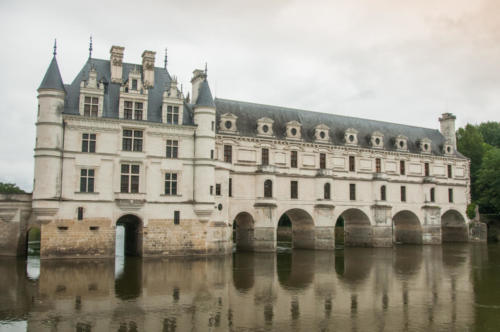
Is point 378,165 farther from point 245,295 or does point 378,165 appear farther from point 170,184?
point 245,295

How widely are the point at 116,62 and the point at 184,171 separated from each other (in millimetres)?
9955

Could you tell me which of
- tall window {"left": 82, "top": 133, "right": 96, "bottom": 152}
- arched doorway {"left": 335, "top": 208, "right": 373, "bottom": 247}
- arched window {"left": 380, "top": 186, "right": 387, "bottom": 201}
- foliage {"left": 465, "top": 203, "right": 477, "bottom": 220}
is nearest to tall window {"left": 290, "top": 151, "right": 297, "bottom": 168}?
arched doorway {"left": 335, "top": 208, "right": 373, "bottom": 247}

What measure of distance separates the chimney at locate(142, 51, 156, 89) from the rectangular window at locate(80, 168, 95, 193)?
8553 mm

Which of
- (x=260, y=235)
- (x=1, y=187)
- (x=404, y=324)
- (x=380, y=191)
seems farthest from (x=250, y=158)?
(x=1, y=187)

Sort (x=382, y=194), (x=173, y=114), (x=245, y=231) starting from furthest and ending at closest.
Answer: (x=382, y=194), (x=245, y=231), (x=173, y=114)

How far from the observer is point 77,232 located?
3181cm

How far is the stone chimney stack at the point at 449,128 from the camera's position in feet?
184

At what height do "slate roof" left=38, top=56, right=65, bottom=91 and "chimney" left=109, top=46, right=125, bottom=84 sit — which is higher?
"chimney" left=109, top=46, right=125, bottom=84

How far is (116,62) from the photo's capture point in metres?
36.1

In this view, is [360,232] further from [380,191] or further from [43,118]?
[43,118]

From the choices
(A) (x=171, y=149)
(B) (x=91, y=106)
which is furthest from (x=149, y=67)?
(A) (x=171, y=149)

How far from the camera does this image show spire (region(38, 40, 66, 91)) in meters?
32.2

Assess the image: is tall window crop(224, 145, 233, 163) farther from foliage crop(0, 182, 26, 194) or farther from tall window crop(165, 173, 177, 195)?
foliage crop(0, 182, 26, 194)

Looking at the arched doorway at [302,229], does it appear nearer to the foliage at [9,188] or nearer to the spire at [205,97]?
the spire at [205,97]
